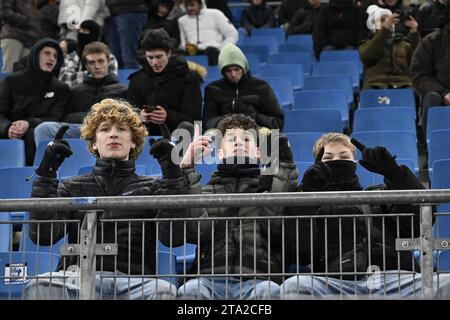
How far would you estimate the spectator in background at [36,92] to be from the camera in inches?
413

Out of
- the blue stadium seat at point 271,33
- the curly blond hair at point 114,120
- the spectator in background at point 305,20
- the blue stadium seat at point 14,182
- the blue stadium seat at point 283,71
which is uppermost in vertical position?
the spectator in background at point 305,20

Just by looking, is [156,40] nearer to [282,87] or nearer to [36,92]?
[36,92]

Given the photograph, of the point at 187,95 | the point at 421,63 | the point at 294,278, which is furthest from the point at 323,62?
the point at 294,278

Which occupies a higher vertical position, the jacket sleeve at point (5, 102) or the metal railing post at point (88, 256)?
the jacket sleeve at point (5, 102)

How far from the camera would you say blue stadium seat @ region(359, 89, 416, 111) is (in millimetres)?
11219

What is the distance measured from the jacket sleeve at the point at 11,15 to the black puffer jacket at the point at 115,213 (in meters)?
7.17

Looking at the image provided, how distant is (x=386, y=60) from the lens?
39.3ft

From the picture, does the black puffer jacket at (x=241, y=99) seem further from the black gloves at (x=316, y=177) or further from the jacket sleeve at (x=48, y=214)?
the jacket sleeve at (x=48, y=214)

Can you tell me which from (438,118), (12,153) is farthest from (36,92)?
(438,118)

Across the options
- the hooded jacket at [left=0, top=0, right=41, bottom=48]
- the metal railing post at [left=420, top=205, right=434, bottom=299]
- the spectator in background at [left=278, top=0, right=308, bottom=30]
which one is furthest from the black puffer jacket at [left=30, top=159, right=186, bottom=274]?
the spectator in background at [left=278, top=0, right=308, bottom=30]

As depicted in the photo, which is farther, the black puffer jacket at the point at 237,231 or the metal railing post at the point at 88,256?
the black puffer jacket at the point at 237,231

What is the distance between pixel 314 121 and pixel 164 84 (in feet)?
4.42

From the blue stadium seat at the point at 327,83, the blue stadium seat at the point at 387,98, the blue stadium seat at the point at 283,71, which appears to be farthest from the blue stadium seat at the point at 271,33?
the blue stadium seat at the point at 387,98

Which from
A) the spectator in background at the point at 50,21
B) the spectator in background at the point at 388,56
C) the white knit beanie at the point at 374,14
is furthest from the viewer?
the spectator in background at the point at 50,21
